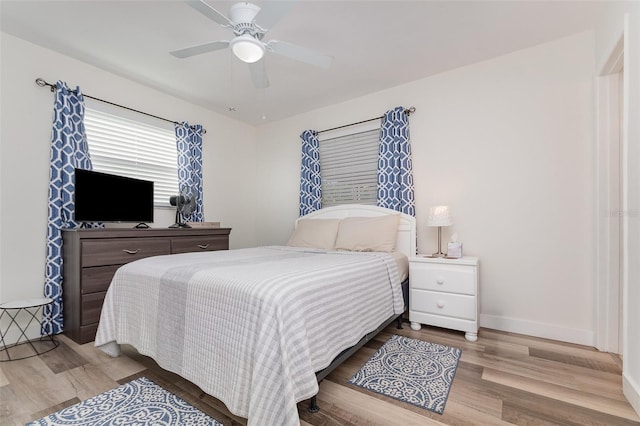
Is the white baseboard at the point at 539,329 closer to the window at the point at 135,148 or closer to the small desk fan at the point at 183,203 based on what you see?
the small desk fan at the point at 183,203

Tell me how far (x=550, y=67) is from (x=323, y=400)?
3257 millimetres

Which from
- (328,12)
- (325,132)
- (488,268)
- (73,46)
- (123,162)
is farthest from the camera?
(325,132)

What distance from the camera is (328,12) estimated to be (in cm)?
221

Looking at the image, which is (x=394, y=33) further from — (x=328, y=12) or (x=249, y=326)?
(x=249, y=326)

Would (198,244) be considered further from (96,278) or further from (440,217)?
(440,217)

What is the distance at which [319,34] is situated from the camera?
2.49 metres

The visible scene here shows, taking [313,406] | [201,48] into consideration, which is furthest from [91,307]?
[201,48]

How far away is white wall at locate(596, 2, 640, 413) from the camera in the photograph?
1.54 meters

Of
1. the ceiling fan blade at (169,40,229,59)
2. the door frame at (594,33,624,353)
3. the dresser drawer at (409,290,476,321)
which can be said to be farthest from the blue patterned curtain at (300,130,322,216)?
the door frame at (594,33,624,353)

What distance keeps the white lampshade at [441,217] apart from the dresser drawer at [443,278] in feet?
1.35

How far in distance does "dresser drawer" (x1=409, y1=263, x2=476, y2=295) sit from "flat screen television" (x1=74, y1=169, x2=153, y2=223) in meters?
2.87

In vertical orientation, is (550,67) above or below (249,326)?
above

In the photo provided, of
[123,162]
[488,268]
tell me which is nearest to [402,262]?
[488,268]

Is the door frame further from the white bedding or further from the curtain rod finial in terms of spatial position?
the curtain rod finial
